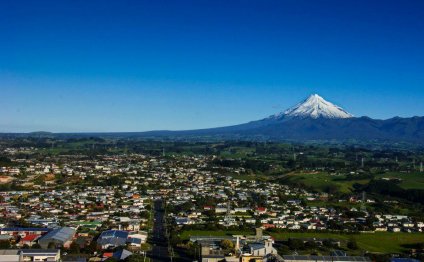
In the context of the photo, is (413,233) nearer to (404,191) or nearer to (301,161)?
(404,191)

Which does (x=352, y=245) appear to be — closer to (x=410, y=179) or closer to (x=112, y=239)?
(x=112, y=239)

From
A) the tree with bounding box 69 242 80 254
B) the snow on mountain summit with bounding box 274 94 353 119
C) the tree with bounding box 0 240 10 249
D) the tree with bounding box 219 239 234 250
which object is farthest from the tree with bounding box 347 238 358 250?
the snow on mountain summit with bounding box 274 94 353 119

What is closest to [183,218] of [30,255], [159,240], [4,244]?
[159,240]

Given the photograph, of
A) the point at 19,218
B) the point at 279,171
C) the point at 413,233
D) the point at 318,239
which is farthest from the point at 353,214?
the point at 279,171

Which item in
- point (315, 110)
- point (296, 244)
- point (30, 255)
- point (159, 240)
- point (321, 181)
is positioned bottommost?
point (159, 240)

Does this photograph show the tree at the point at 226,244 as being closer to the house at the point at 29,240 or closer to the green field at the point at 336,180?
the house at the point at 29,240

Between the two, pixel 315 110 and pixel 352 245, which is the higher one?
pixel 315 110
